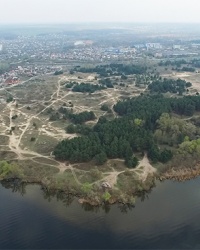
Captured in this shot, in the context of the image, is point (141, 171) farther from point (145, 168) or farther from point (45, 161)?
point (45, 161)

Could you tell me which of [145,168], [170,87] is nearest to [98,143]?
[145,168]

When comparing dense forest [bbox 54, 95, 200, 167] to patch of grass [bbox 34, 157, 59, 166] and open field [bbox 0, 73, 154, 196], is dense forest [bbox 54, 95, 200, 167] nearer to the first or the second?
patch of grass [bbox 34, 157, 59, 166]

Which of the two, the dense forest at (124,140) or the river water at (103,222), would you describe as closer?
the river water at (103,222)

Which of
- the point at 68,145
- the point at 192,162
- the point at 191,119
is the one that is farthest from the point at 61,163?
the point at 191,119

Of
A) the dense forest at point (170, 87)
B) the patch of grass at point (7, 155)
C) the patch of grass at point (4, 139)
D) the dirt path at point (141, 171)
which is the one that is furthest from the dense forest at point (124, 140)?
the dense forest at point (170, 87)

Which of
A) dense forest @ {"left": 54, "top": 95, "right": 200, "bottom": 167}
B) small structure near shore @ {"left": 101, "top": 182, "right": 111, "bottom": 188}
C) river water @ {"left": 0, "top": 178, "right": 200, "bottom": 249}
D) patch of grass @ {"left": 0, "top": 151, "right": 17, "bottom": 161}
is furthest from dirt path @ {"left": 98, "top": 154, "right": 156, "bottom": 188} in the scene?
patch of grass @ {"left": 0, "top": 151, "right": 17, "bottom": 161}

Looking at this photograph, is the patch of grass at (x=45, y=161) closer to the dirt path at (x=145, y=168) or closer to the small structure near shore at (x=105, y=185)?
the small structure near shore at (x=105, y=185)
